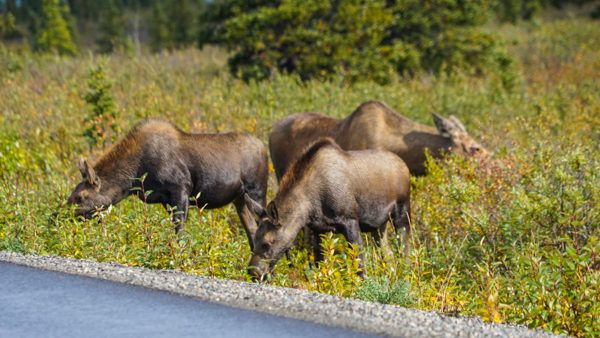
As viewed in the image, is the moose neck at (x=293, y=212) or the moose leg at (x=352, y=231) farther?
the moose leg at (x=352, y=231)

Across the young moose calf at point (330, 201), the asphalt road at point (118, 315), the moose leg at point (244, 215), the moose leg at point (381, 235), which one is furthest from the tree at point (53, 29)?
the asphalt road at point (118, 315)

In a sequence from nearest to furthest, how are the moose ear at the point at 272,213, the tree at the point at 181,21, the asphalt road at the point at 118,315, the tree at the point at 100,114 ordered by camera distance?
the asphalt road at the point at 118,315 → the moose ear at the point at 272,213 → the tree at the point at 100,114 → the tree at the point at 181,21

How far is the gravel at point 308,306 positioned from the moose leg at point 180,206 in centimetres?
213

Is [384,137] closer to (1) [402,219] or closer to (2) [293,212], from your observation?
(1) [402,219]

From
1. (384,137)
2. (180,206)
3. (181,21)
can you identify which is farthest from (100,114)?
(181,21)

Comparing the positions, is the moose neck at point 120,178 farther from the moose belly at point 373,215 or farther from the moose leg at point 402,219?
the moose leg at point 402,219

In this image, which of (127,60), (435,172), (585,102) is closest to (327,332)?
(435,172)

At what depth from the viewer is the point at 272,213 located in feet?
32.3

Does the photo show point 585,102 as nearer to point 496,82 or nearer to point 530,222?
point 496,82

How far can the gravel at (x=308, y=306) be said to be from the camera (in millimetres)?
6898

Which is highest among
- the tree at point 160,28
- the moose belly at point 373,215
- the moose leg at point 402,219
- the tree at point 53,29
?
the moose belly at point 373,215

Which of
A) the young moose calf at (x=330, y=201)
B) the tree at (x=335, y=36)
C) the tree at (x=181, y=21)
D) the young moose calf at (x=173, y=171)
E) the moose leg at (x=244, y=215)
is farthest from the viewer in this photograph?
the tree at (x=181, y=21)

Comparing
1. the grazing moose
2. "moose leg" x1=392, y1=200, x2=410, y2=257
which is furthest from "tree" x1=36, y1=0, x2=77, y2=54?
"moose leg" x1=392, y1=200, x2=410, y2=257

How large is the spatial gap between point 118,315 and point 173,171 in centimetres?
432
